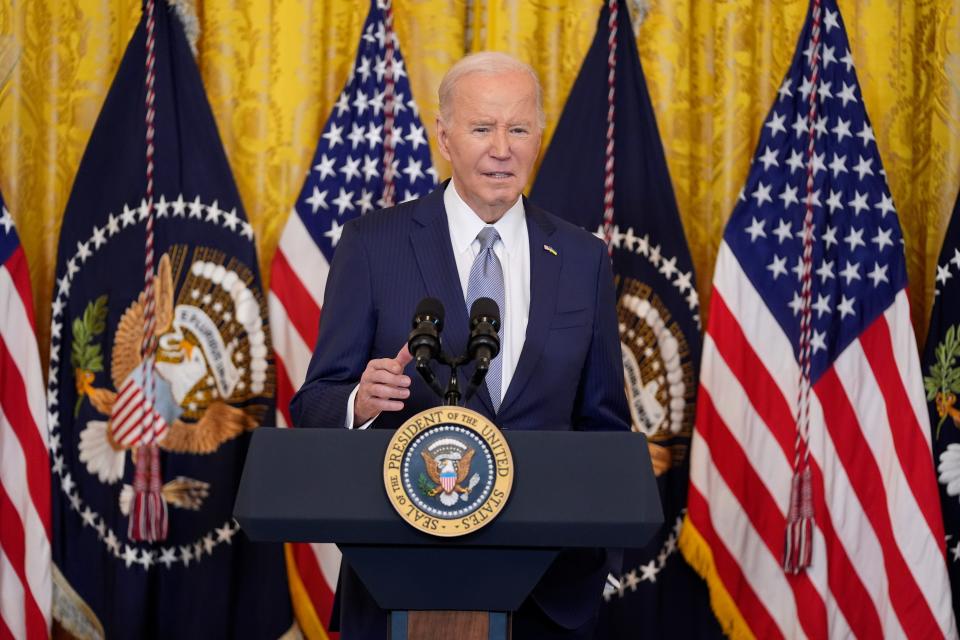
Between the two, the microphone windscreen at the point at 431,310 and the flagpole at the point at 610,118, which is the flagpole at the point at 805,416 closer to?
the flagpole at the point at 610,118

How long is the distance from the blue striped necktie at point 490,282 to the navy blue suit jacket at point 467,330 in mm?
33

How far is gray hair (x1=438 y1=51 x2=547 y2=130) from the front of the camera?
2.19 meters

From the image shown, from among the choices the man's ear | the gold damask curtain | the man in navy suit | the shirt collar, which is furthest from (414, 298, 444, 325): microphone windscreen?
the gold damask curtain

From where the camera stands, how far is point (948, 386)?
361 cm

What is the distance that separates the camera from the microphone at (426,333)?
160 cm

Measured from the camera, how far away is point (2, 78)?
354 centimetres

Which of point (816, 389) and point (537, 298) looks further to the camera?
point (816, 389)

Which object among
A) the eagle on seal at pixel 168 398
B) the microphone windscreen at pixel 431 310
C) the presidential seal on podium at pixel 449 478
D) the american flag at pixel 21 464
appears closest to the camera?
the presidential seal on podium at pixel 449 478

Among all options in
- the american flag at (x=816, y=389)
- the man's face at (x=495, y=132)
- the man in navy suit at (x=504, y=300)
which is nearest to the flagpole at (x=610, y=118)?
the american flag at (x=816, y=389)

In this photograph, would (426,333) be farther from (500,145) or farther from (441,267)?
(500,145)

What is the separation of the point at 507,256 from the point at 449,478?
2.37 ft

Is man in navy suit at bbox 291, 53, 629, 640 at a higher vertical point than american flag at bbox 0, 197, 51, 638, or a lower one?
higher

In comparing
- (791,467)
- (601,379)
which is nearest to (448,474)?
(601,379)

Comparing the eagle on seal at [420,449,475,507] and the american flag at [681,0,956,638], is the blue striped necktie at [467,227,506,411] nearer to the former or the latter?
the eagle on seal at [420,449,475,507]
